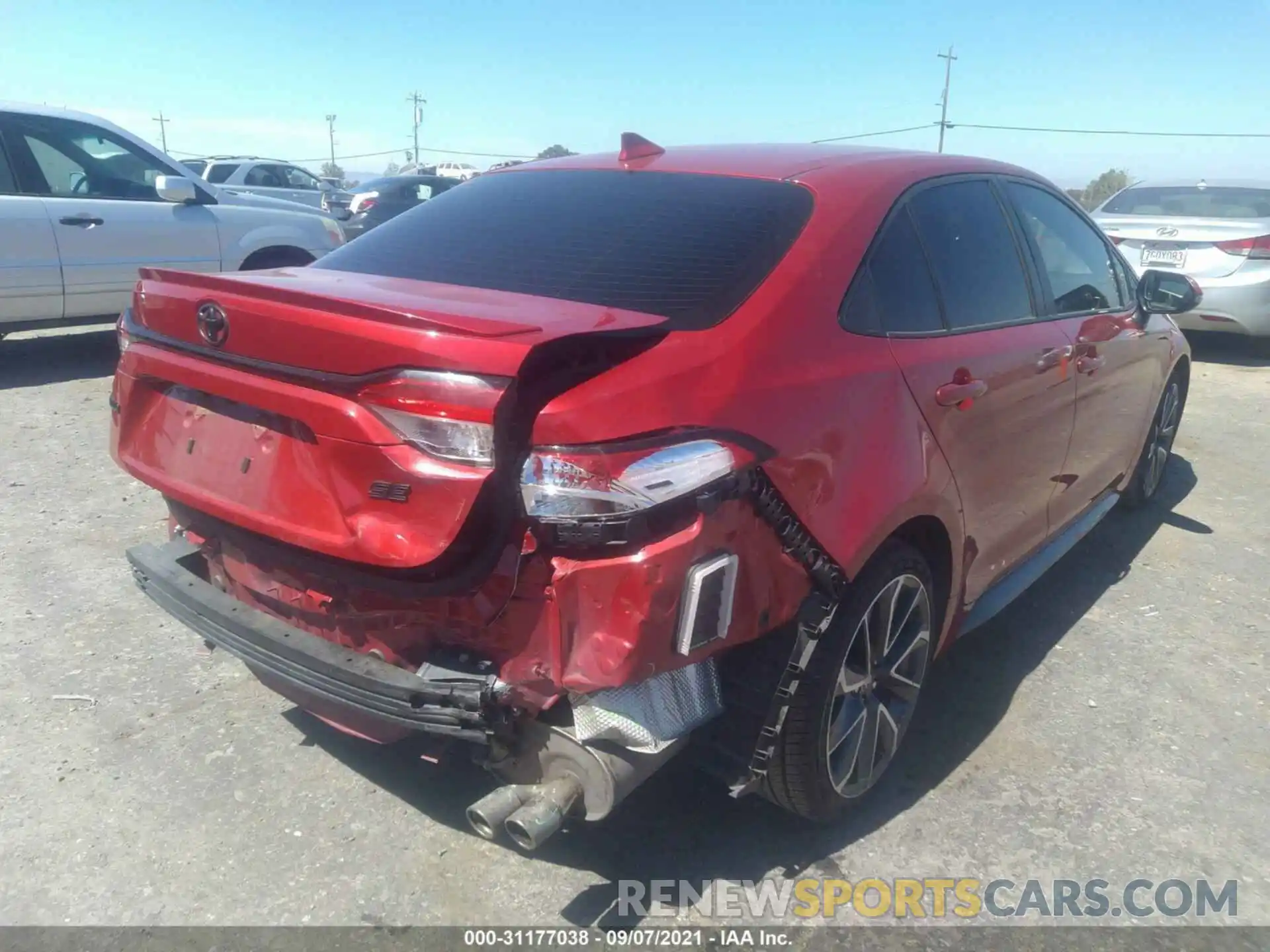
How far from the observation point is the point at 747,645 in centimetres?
222

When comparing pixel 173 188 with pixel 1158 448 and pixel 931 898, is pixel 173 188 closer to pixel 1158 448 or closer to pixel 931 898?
pixel 1158 448

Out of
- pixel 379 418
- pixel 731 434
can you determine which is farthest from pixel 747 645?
pixel 379 418

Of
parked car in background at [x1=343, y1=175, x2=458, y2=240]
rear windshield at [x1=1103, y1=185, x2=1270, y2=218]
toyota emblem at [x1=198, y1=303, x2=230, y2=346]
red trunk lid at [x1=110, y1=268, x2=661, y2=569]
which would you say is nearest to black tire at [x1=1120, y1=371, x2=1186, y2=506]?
red trunk lid at [x1=110, y1=268, x2=661, y2=569]

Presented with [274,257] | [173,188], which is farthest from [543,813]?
[274,257]

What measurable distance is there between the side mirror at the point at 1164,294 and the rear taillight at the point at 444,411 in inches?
141

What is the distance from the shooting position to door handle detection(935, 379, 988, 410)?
2.70 metres

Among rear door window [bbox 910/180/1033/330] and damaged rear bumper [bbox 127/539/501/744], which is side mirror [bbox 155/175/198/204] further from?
rear door window [bbox 910/180/1033/330]

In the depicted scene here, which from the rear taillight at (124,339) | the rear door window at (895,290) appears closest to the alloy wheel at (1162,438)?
the rear door window at (895,290)

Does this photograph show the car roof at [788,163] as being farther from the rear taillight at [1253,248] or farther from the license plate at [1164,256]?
the rear taillight at [1253,248]

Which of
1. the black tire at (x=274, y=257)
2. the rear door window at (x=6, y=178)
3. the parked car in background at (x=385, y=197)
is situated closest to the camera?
the rear door window at (x=6, y=178)

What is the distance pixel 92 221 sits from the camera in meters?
7.16

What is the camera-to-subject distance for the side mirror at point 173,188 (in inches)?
276

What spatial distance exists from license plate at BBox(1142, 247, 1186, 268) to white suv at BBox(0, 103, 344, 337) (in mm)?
7608

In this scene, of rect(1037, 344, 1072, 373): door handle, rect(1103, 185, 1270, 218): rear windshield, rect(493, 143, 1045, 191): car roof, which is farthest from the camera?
rect(1103, 185, 1270, 218): rear windshield
